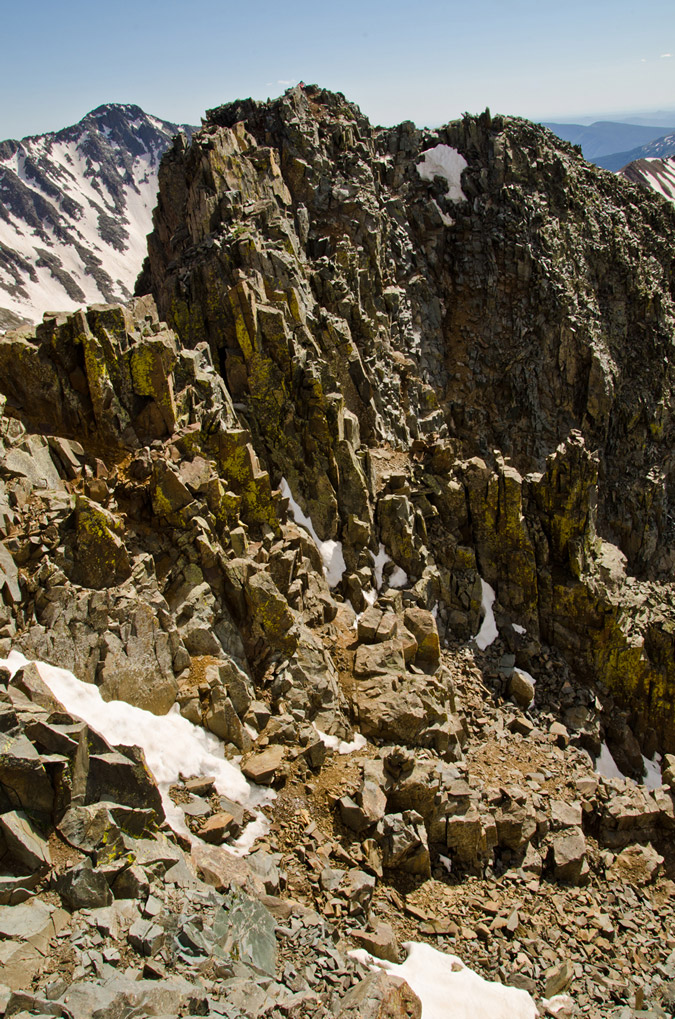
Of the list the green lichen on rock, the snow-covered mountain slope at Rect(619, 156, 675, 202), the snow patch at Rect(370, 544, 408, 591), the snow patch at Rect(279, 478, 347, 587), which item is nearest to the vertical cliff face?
the snow patch at Rect(370, 544, 408, 591)

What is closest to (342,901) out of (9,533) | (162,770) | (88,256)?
(162,770)

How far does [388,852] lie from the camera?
17688 millimetres

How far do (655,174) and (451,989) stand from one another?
516 feet

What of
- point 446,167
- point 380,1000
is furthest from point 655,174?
point 380,1000

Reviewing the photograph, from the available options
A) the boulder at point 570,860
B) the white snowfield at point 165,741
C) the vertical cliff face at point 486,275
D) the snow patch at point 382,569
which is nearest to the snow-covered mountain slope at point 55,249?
the vertical cliff face at point 486,275

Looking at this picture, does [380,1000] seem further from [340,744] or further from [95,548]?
[95,548]

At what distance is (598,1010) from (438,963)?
4.57m

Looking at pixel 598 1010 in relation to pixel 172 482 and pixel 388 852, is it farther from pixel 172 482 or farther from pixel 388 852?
pixel 172 482

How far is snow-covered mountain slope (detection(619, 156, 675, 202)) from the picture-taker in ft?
421

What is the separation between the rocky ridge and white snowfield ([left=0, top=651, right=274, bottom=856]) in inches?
15.5

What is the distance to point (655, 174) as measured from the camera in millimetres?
132875

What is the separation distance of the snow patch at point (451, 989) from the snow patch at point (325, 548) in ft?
52.2

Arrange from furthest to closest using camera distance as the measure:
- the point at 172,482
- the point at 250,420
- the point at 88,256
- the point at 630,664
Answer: the point at 88,256 < the point at 630,664 < the point at 250,420 < the point at 172,482

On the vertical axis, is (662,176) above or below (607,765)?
above
